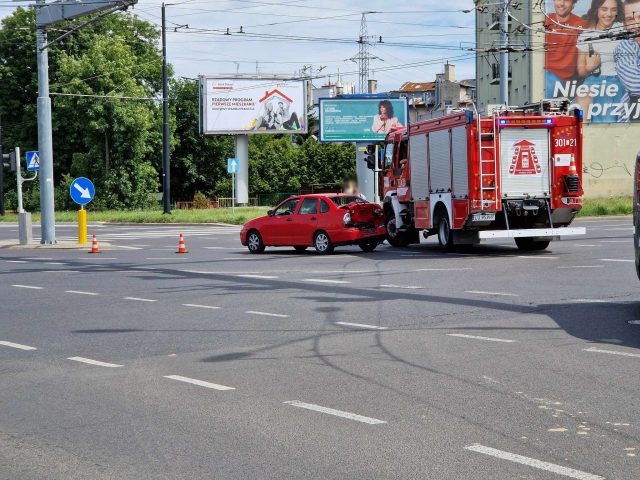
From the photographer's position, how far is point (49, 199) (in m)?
28.8

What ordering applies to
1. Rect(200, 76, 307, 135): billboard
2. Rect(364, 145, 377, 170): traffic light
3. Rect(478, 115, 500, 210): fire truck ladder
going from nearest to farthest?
Rect(478, 115, 500, 210): fire truck ladder → Rect(364, 145, 377, 170): traffic light → Rect(200, 76, 307, 135): billboard

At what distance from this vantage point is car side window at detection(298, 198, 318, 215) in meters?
24.0

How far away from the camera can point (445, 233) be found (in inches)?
886

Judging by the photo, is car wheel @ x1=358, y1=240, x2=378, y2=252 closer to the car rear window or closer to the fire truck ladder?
the car rear window

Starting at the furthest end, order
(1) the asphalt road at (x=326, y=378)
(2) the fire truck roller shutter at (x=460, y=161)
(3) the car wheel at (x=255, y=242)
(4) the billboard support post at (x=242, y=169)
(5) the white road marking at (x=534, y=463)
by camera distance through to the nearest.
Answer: (4) the billboard support post at (x=242, y=169) → (3) the car wheel at (x=255, y=242) → (2) the fire truck roller shutter at (x=460, y=161) → (1) the asphalt road at (x=326, y=378) → (5) the white road marking at (x=534, y=463)

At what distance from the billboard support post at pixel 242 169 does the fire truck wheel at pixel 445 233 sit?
46885 mm

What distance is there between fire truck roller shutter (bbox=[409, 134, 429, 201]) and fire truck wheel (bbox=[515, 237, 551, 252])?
2.43 m

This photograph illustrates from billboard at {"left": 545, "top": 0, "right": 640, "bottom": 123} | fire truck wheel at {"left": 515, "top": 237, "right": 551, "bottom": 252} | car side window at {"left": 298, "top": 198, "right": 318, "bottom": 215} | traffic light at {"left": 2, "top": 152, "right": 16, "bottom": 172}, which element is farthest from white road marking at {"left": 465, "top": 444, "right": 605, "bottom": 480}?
billboard at {"left": 545, "top": 0, "right": 640, "bottom": 123}

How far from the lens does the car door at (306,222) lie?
23.8m

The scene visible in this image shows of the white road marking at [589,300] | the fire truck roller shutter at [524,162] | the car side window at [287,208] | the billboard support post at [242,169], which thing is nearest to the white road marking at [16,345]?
the white road marking at [589,300]

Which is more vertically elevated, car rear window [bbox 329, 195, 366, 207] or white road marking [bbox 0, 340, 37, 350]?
car rear window [bbox 329, 195, 366, 207]

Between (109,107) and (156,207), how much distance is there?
817 cm

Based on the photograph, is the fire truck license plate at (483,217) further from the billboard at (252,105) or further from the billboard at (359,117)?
the billboard at (252,105)

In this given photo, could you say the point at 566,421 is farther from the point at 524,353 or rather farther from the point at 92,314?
the point at 92,314
